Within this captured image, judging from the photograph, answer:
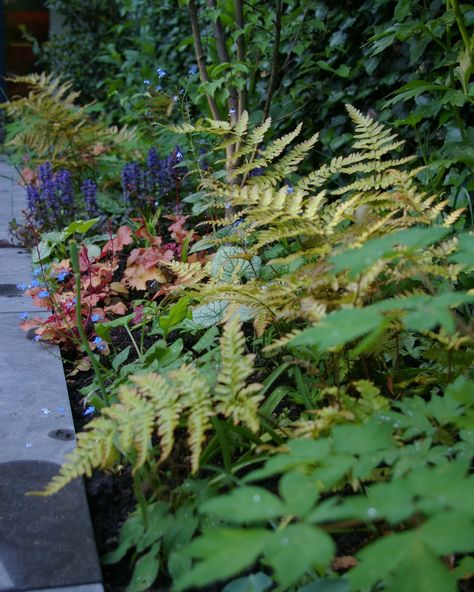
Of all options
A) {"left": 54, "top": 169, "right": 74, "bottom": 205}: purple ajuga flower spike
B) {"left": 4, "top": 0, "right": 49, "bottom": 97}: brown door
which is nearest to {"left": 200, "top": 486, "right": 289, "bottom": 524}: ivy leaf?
{"left": 54, "top": 169, "right": 74, "bottom": 205}: purple ajuga flower spike

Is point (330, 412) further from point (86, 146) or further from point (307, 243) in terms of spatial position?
point (86, 146)

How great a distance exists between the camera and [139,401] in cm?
142

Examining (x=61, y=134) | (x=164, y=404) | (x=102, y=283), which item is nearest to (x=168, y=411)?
(x=164, y=404)

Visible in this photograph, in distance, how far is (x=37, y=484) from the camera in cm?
165

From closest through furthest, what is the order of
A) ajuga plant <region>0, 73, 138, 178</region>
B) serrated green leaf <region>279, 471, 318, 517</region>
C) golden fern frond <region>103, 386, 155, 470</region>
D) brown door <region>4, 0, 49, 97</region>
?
serrated green leaf <region>279, 471, 318, 517</region> < golden fern frond <region>103, 386, 155, 470</region> < ajuga plant <region>0, 73, 138, 178</region> < brown door <region>4, 0, 49, 97</region>

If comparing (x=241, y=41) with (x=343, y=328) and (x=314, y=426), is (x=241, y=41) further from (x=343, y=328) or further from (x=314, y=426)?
(x=343, y=328)

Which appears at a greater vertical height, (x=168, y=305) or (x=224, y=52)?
(x=224, y=52)

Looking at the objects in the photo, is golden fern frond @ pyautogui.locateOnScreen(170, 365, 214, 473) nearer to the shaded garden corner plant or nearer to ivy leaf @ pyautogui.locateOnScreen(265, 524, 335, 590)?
the shaded garden corner plant

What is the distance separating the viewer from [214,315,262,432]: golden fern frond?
1.39 metres

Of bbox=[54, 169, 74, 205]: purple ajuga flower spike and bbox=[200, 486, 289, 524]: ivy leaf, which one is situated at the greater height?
bbox=[200, 486, 289, 524]: ivy leaf

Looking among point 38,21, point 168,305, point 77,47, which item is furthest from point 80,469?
point 38,21

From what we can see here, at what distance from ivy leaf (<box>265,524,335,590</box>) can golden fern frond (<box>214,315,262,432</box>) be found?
486 millimetres

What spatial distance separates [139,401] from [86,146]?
3.46m

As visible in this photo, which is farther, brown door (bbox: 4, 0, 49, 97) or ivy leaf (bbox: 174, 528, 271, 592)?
brown door (bbox: 4, 0, 49, 97)
